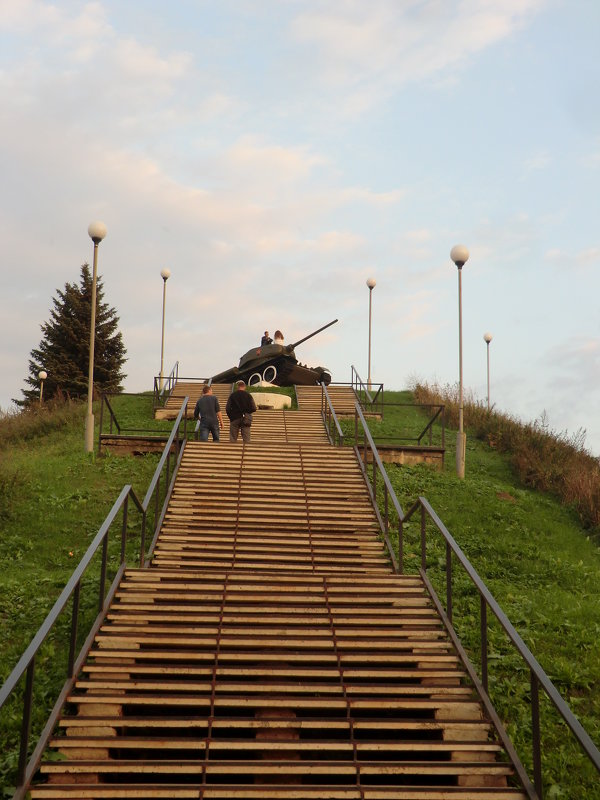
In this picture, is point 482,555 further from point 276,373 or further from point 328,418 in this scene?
point 276,373

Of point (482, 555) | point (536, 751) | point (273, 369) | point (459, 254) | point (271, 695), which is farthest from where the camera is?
point (273, 369)

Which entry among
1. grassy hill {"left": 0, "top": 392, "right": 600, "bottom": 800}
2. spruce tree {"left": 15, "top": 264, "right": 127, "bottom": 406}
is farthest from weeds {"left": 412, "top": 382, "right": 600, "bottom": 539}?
spruce tree {"left": 15, "top": 264, "right": 127, "bottom": 406}

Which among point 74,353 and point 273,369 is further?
point 74,353

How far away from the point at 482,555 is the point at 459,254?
25.4 feet

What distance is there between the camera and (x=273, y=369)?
28.2 m

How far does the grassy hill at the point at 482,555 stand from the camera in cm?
672

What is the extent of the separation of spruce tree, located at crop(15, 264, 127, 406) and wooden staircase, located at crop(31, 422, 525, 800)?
29.3 m

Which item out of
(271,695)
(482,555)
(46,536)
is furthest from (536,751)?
(46,536)

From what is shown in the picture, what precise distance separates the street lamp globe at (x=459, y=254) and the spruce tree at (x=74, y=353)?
22473 mm

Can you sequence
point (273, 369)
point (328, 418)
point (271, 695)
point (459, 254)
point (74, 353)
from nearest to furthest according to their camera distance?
point (271, 695) → point (459, 254) → point (328, 418) → point (273, 369) → point (74, 353)

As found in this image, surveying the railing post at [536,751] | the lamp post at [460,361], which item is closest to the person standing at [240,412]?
the lamp post at [460,361]

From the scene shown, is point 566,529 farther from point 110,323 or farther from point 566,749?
point 110,323

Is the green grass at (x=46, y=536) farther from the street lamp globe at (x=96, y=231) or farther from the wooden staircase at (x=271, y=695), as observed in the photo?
the street lamp globe at (x=96, y=231)

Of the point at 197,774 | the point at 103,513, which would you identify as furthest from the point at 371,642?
the point at 103,513
